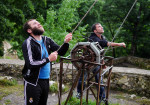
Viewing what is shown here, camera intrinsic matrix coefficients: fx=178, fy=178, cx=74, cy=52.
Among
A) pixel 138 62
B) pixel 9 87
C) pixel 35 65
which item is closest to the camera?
pixel 35 65

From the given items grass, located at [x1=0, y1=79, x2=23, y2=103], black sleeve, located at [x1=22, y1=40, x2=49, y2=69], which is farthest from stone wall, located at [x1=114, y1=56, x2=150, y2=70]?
black sleeve, located at [x1=22, y1=40, x2=49, y2=69]

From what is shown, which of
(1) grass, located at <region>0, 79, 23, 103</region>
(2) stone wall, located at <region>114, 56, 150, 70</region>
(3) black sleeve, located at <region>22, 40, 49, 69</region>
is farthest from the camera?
(2) stone wall, located at <region>114, 56, 150, 70</region>

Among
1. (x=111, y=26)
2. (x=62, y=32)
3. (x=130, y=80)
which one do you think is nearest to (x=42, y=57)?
(x=130, y=80)

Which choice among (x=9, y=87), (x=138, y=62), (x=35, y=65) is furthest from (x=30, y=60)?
(x=138, y=62)

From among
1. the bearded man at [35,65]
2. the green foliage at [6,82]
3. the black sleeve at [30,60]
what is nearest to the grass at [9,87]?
the green foliage at [6,82]

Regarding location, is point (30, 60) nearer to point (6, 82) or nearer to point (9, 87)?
point (9, 87)

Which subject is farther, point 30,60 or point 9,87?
point 9,87

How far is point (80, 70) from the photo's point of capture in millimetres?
2875

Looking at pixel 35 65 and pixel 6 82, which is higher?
pixel 35 65

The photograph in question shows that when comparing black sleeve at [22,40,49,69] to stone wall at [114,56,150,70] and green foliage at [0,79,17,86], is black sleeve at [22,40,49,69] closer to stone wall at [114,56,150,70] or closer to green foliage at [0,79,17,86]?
green foliage at [0,79,17,86]

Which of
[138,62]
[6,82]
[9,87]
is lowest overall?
[138,62]

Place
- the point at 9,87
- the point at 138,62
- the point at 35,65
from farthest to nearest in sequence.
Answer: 1. the point at 138,62
2. the point at 9,87
3. the point at 35,65

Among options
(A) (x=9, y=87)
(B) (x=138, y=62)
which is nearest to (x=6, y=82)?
(A) (x=9, y=87)

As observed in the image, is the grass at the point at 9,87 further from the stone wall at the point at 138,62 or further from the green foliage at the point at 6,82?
the stone wall at the point at 138,62
